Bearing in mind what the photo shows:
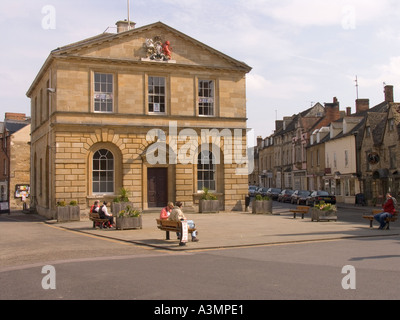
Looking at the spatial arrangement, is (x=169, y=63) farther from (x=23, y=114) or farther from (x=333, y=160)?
(x=23, y=114)

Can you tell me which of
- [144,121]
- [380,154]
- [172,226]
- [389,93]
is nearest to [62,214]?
[144,121]

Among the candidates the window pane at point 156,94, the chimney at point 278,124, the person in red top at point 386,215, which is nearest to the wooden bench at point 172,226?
the person in red top at point 386,215

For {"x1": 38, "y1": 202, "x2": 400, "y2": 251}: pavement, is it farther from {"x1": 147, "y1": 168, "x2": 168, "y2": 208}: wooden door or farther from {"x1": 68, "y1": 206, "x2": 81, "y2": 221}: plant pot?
{"x1": 147, "y1": 168, "x2": 168, "y2": 208}: wooden door

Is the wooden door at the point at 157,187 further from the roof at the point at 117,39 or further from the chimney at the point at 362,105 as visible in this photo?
the chimney at the point at 362,105

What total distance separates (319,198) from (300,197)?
462 centimetres

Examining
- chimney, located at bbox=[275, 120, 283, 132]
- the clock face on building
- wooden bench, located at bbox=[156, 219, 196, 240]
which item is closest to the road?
wooden bench, located at bbox=[156, 219, 196, 240]

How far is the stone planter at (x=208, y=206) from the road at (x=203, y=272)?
14.1 metres

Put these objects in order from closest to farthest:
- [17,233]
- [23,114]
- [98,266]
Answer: [98,266]
[17,233]
[23,114]

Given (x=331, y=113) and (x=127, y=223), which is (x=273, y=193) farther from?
(x=127, y=223)

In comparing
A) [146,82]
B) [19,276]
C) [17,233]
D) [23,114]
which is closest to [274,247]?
[19,276]

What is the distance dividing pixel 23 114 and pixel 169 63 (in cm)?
3666

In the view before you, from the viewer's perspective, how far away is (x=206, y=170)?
32031 mm
